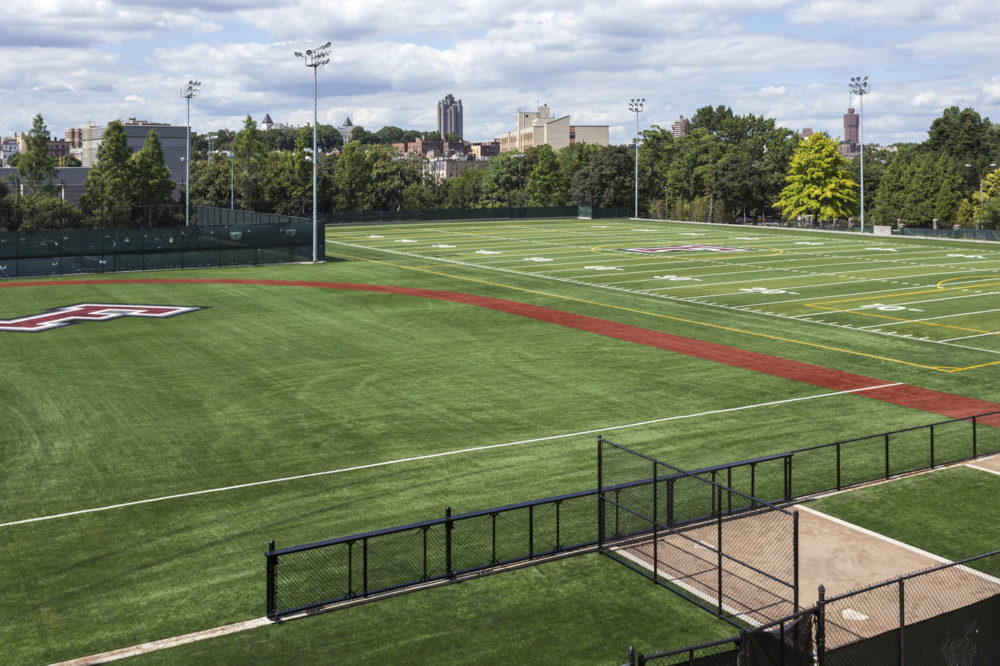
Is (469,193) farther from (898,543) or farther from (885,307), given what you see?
(898,543)

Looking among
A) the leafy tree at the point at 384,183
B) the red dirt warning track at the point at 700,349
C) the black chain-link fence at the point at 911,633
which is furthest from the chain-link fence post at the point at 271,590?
the leafy tree at the point at 384,183

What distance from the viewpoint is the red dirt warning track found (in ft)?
95.0

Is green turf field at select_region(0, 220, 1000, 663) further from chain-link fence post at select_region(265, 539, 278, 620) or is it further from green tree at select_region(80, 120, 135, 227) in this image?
green tree at select_region(80, 120, 135, 227)

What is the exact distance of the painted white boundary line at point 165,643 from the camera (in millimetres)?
13797

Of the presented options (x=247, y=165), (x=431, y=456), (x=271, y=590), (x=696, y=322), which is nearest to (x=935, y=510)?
(x=431, y=456)

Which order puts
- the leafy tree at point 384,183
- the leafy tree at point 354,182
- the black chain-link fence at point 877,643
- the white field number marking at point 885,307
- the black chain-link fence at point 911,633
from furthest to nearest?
the leafy tree at point 384,183, the leafy tree at point 354,182, the white field number marking at point 885,307, the black chain-link fence at point 911,633, the black chain-link fence at point 877,643

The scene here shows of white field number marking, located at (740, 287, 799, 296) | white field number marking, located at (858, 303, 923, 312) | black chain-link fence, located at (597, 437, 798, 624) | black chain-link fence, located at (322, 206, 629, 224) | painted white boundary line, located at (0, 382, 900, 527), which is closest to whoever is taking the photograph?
black chain-link fence, located at (597, 437, 798, 624)

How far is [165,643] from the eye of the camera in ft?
46.9

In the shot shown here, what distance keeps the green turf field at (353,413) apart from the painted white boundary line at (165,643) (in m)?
0.24

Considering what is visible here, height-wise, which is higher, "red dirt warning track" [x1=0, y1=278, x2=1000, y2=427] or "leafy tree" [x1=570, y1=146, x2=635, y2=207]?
"leafy tree" [x1=570, y1=146, x2=635, y2=207]

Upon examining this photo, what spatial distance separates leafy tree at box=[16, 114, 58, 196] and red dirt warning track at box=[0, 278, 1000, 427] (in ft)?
170

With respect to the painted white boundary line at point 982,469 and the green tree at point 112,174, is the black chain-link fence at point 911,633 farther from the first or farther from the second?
the green tree at point 112,174

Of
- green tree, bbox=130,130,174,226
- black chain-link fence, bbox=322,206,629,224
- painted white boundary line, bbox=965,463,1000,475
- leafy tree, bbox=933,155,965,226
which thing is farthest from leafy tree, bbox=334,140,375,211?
painted white boundary line, bbox=965,463,1000,475

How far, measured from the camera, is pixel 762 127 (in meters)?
180
